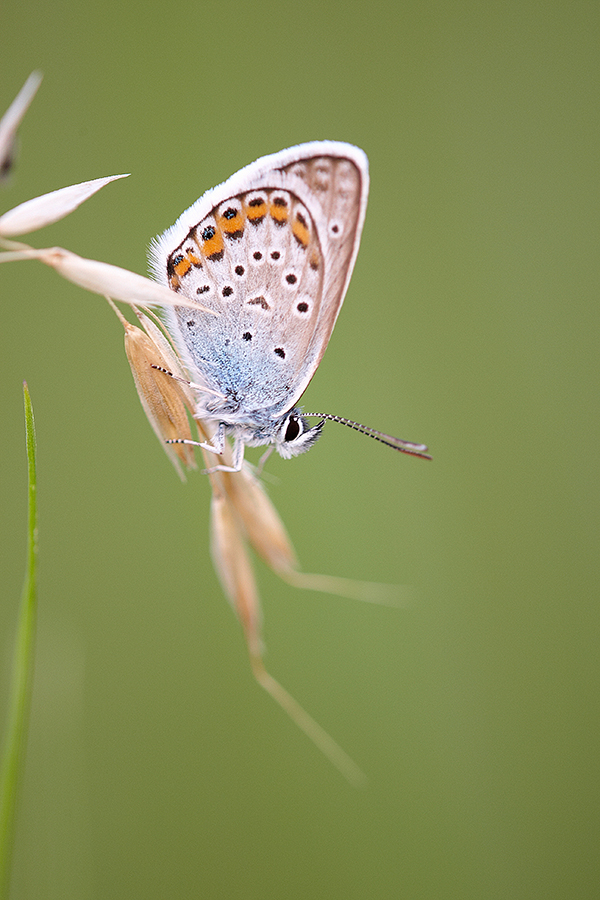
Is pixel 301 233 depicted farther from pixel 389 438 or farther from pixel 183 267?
pixel 389 438

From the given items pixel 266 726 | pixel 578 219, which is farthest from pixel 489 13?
pixel 266 726

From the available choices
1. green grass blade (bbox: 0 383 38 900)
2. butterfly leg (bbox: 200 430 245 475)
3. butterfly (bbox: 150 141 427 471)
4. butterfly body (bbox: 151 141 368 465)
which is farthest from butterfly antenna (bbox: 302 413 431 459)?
green grass blade (bbox: 0 383 38 900)

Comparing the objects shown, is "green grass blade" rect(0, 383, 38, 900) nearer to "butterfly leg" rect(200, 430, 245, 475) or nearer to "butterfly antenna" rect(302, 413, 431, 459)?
"butterfly leg" rect(200, 430, 245, 475)

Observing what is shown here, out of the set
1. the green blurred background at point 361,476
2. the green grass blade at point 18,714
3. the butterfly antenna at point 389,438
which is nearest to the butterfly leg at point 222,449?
the butterfly antenna at point 389,438

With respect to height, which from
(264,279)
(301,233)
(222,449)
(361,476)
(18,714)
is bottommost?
(361,476)

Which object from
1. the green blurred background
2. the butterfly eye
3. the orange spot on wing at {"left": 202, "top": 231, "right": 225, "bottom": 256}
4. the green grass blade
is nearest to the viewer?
the green grass blade

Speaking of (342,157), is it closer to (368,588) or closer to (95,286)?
(95,286)

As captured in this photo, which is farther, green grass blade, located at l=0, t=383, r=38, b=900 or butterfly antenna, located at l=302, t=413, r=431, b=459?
butterfly antenna, located at l=302, t=413, r=431, b=459

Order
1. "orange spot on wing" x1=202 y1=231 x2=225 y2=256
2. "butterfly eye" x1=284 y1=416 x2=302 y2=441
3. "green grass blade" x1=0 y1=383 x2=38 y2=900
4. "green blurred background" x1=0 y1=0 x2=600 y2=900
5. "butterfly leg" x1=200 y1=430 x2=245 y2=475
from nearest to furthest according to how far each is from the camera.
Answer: "green grass blade" x1=0 y1=383 x2=38 y2=900, "butterfly leg" x1=200 y1=430 x2=245 y2=475, "orange spot on wing" x1=202 y1=231 x2=225 y2=256, "butterfly eye" x1=284 y1=416 x2=302 y2=441, "green blurred background" x1=0 y1=0 x2=600 y2=900

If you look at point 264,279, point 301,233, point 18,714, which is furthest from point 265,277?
point 18,714
